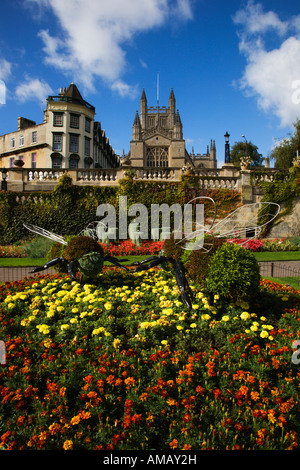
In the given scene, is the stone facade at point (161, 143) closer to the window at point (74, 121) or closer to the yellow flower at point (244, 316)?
the window at point (74, 121)

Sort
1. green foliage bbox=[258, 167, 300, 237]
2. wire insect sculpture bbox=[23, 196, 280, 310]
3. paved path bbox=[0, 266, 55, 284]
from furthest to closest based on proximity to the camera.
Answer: green foliage bbox=[258, 167, 300, 237]
paved path bbox=[0, 266, 55, 284]
wire insect sculpture bbox=[23, 196, 280, 310]

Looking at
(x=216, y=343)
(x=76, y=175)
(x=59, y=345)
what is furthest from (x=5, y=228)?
(x=216, y=343)

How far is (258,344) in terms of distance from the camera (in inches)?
174

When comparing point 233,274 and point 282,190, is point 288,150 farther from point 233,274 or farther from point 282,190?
point 233,274

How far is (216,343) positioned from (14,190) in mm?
15835

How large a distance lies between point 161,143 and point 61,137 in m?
32.2

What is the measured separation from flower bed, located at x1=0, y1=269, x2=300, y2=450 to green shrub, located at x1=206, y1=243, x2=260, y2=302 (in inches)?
14.0

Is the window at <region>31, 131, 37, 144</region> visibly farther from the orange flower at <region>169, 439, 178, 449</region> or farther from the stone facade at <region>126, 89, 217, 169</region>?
the orange flower at <region>169, 439, 178, 449</region>

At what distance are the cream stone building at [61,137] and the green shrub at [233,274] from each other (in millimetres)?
35589

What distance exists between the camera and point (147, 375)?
146 inches

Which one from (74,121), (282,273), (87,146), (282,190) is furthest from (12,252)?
(74,121)

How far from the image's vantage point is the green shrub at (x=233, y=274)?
4.93 m

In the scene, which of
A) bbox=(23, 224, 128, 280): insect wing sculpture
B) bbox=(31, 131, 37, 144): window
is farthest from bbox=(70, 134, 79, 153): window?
bbox=(23, 224, 128, 280): insect wing sculpture

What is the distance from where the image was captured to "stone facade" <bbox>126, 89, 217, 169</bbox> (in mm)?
64188
